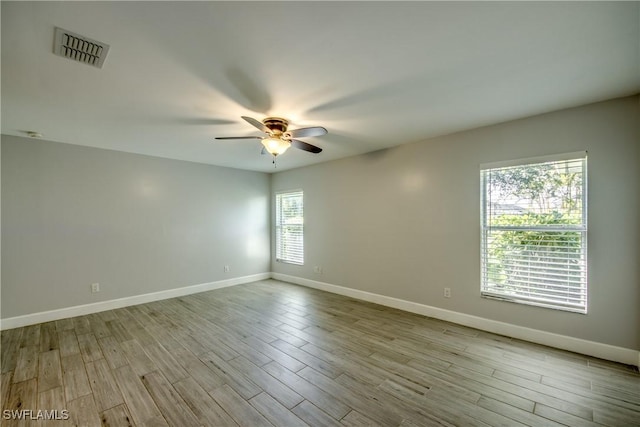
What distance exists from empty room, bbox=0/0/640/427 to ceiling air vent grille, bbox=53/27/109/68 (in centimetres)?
1

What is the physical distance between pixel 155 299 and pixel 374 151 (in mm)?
4560

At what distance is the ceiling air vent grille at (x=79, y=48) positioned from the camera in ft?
5.38

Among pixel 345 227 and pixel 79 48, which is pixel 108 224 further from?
pixel 345 227

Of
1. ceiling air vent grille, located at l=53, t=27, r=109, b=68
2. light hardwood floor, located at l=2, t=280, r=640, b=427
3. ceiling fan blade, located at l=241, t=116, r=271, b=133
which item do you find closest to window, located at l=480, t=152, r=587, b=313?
light hardwood floor, located at l=2, t=280, r=640, b=427

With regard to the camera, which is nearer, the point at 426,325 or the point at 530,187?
the point at 530,187

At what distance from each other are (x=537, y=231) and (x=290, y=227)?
436 centimetres

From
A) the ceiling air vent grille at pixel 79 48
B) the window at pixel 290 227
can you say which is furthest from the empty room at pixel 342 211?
the window at pixel 290 227

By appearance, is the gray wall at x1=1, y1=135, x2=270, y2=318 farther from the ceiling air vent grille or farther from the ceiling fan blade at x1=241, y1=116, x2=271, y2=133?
the ceiling fan blade at x1=241, y1=116, x2=271, y2=133

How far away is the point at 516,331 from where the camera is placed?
3.07 m

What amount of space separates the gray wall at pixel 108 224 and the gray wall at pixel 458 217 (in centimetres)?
164

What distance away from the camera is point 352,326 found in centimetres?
346

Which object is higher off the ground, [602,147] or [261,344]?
[602,147]

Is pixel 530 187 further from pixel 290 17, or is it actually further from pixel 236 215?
pixel 236 215

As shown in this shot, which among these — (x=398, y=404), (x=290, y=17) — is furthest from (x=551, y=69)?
(x=398, y=404)
